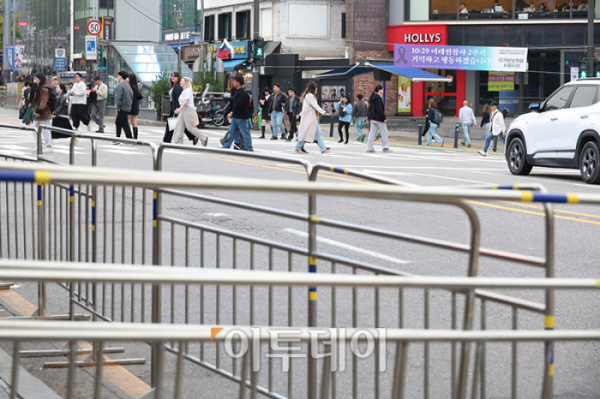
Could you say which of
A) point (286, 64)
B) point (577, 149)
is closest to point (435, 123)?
point (577, 149)

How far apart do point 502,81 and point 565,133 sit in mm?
26768

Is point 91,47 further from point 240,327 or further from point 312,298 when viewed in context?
point 240,327

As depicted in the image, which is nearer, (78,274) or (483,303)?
(78,274)

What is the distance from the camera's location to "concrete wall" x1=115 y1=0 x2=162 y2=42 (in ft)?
240

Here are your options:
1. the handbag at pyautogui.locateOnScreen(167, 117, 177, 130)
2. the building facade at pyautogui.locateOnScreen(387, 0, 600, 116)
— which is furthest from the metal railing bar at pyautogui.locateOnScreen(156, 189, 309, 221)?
the building facade at pyautogui.locateOnScreen(387, 0, 600, 116)

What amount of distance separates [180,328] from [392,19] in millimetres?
43736

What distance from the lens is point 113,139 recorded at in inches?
246

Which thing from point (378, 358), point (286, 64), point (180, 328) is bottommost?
point (378, 358)

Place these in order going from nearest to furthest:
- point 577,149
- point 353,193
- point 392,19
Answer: point 353,193, point 577,149, point 392,19

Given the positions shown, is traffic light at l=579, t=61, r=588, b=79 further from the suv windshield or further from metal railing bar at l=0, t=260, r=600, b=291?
metal railing bar at l=0, t=260, r=600, b=291

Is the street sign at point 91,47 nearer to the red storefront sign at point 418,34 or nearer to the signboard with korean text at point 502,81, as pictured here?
the red storefront sign at point 418,34

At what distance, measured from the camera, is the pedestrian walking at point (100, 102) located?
27.8 m

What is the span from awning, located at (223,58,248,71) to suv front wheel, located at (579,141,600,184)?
36363 millimetres

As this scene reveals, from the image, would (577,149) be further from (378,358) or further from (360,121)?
(360,121)
